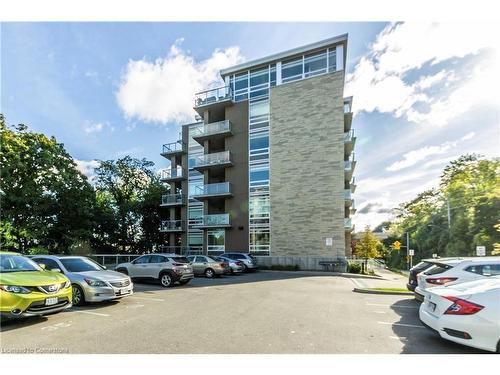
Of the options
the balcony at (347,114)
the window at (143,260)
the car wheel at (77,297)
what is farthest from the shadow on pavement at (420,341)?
the balcony at (347,114)

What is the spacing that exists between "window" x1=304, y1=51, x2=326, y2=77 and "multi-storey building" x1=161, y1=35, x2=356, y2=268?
9 cm

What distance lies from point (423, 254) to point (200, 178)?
111 ft

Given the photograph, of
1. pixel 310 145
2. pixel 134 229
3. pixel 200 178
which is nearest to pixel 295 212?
pixel 310 145

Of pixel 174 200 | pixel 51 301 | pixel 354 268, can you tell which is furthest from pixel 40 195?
pixel 354 268

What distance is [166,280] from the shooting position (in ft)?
40.6

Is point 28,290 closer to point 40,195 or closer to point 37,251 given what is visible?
point 37,251

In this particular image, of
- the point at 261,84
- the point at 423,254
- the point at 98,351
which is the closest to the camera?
the point at 98,351

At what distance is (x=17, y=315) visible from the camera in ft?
18.7

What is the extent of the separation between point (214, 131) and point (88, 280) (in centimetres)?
2130

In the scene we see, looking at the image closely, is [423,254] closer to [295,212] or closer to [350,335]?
[295,212]

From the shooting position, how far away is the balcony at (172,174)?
31281 mm

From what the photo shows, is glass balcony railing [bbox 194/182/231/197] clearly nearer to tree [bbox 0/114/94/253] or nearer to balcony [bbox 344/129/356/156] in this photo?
tree [bbox 0/114/94/253]

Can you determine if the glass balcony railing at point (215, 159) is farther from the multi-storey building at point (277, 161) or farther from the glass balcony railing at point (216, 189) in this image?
the glass balcony railing at point (216, 189)

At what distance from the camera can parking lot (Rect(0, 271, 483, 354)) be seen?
4938mm
